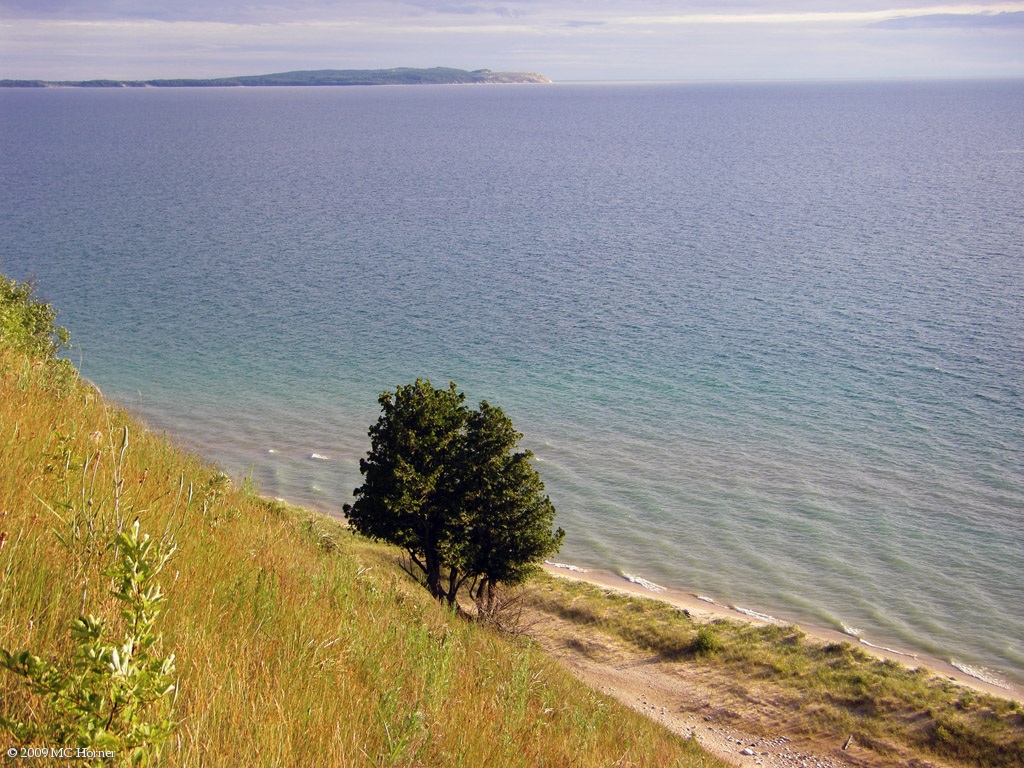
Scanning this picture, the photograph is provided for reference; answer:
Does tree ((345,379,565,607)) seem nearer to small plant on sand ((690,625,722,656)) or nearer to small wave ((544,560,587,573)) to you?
small plant on sand ((690,625,722,656))

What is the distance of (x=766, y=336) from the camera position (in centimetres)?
5328

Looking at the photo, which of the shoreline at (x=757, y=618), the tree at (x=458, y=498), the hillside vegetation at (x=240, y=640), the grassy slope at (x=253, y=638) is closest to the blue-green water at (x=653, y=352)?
the shoreline at (x=757, y=618)

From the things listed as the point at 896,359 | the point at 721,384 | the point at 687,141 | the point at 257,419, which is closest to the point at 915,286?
the point at 896,359

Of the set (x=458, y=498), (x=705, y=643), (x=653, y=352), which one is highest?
(x=653, y=352)

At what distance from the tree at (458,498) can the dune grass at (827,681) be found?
5771 mm

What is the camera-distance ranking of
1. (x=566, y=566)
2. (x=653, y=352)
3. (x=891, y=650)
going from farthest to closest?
1. (x=653, y=352)
2. (x=566, y=566)
3. (x=891, y=650)

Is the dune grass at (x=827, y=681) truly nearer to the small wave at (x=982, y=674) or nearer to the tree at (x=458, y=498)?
the small wave at (x=982, y=674)

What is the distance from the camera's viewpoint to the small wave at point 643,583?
1177 inches

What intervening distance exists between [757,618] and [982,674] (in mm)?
6724

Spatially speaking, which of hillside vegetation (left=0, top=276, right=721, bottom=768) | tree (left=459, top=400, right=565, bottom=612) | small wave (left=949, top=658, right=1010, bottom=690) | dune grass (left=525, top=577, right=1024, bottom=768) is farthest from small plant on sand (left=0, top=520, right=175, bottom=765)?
small wave (left=949, top=658, right=1010, bottom=690)

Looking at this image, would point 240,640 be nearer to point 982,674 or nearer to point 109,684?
point 109,684

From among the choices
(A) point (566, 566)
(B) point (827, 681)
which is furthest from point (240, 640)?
(A) point (566, 566)

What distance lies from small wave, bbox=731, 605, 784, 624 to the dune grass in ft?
3.50

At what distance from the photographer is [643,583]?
30.2 meters
